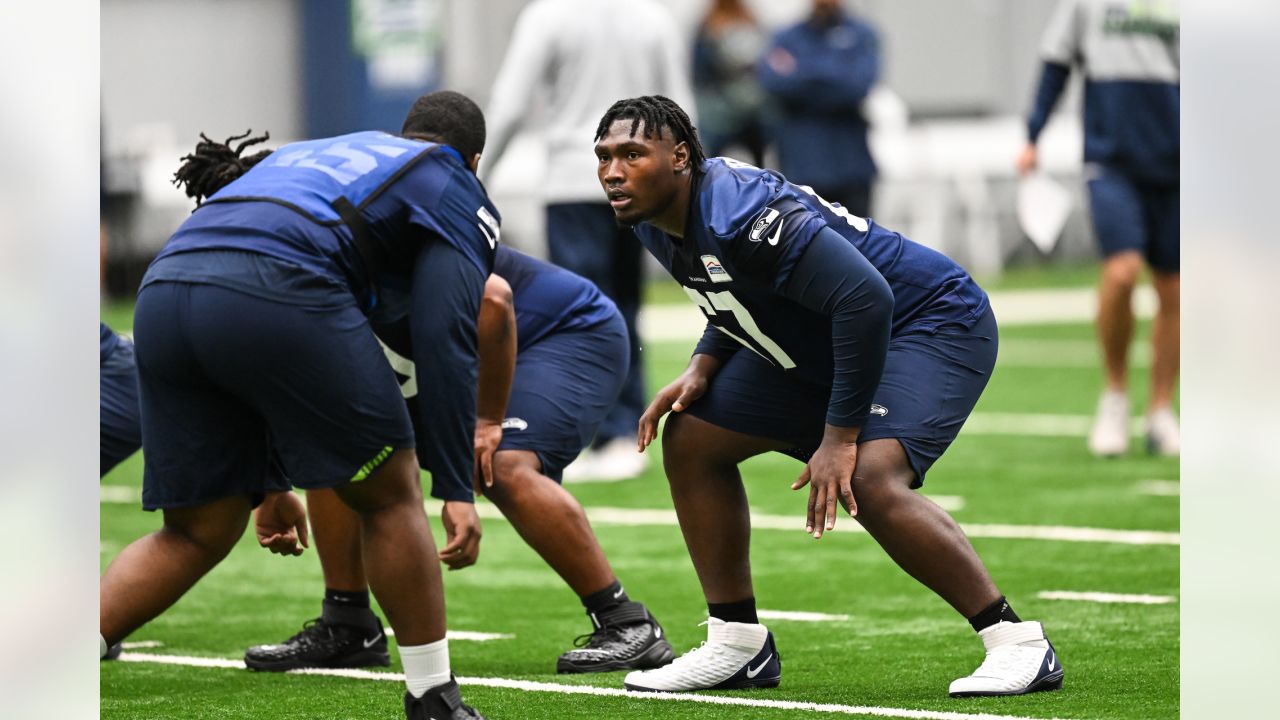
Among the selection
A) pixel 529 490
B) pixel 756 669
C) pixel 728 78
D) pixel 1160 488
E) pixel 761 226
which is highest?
pixel 761 226

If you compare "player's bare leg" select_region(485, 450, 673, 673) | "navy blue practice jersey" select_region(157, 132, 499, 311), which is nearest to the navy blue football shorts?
"navy blue practice jersey" select_region(157, 132, 499, 311)

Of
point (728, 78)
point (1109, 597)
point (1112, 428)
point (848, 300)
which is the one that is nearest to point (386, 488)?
point (848, 300)

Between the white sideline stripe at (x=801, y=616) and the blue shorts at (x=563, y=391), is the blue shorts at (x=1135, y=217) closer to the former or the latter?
the white sideline stripe at (x=801, y=616)

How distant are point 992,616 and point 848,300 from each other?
0.87 meters

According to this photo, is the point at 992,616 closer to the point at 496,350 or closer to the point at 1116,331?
the point at 496,350

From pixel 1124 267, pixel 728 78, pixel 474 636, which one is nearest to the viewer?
pixel 474 636

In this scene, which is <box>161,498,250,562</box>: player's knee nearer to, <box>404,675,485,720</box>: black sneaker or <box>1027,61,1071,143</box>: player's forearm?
<box>404,675,485,720</box>: black sneaker

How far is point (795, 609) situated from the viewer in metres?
6.25

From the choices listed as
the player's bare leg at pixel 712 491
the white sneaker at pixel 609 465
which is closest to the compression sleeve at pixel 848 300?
the player's bare leg at pixel 712 491

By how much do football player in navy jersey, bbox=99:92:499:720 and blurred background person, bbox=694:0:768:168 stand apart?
9760 millimetres

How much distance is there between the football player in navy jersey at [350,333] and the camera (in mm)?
4023

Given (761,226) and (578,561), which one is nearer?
(761,226)
